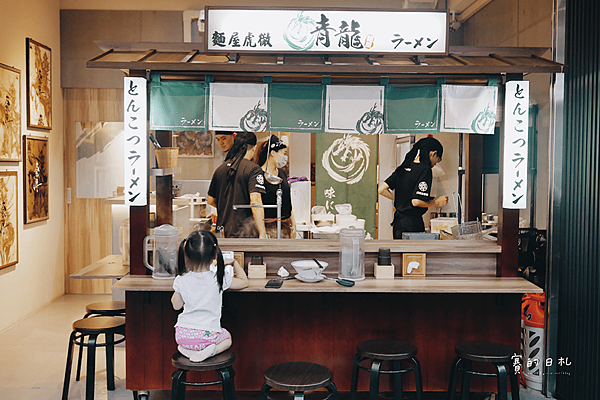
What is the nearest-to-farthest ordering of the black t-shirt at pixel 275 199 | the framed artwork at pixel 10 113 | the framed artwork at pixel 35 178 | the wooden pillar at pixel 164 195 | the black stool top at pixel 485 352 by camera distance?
the black stool top at pixel 485 352 < the wooden pillar at pixel 164 195 < the black t-shirt at pixel 275 199 < the framed artwork at pixel 10 113 < the framed artwork at pixel 35 178

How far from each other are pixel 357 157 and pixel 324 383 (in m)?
4.32

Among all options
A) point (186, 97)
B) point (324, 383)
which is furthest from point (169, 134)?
point (324, 383)

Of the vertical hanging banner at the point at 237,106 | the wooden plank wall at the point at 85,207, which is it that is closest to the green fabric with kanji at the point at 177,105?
the vertical hanging banner at the point at 237,106

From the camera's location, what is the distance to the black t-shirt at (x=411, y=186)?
5129 mm

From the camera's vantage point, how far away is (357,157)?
6926 millimetres

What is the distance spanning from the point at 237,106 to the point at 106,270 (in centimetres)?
181

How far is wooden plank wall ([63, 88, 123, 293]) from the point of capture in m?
7.25

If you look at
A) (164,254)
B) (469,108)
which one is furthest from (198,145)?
(469,108)

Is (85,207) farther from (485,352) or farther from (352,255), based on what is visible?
(485,352)

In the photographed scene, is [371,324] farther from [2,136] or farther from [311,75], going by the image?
[2,136]

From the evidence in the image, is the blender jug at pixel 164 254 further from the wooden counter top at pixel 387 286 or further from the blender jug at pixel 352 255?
the blender jug at pixel 352 255

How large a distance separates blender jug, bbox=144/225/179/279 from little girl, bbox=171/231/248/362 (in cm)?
57

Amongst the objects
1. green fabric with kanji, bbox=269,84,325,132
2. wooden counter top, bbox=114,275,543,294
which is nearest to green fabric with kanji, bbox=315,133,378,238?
green fabric with kanji, bbox=269,84,325,132

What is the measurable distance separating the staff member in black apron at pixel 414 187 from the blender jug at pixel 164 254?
7.28 ft
